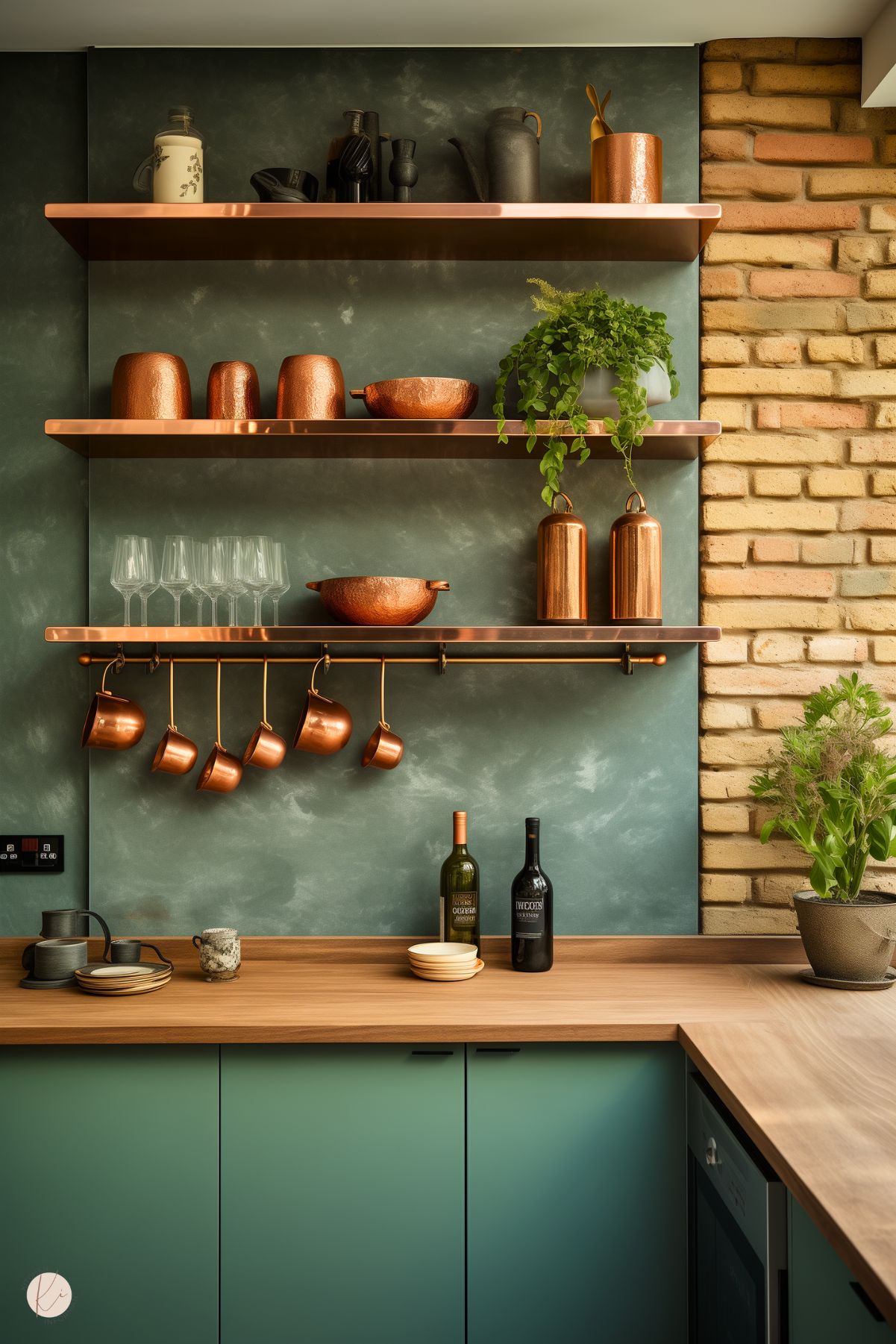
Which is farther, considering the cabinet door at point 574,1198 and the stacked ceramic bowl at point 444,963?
the stacked ceramic bowl at point 444,963

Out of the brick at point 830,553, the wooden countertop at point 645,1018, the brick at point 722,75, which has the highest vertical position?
the brick at point 722,75

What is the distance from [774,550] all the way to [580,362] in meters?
0.68

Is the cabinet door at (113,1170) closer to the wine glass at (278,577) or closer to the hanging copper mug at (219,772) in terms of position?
the hanging copper mug at (219,772)

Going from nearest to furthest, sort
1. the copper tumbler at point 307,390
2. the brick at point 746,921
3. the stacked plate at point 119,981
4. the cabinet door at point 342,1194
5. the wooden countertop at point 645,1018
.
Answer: the wooden countertop at point 645,1018 < the cabinet door at point 342,1194 < the stacked plate at point 119,981 < the copper tumbler at point 307,390 < the brick at point 746,921

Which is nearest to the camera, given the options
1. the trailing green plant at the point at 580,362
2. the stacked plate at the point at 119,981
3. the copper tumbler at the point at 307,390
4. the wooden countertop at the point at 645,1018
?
the wooden countertop at the point at 645,1018

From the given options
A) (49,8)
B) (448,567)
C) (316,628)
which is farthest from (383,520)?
(49,8)

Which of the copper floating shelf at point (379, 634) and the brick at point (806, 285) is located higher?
the brick at point (806, 285)

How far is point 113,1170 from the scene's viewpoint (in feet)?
6.34

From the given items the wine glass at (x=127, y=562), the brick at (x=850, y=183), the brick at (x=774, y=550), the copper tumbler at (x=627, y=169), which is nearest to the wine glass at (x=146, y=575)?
the wine glass at (x=127, y=562)

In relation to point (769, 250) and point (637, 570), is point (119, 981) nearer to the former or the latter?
point (637, 570)

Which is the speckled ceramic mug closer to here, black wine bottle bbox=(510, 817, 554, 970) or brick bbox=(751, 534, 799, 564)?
black wine bottle bbox=(510, 817, 554, 970)

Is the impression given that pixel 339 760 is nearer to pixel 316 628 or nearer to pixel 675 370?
pixel 316 628

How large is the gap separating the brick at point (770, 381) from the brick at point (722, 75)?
0.67 m

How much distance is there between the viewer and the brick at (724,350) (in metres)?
2.48
